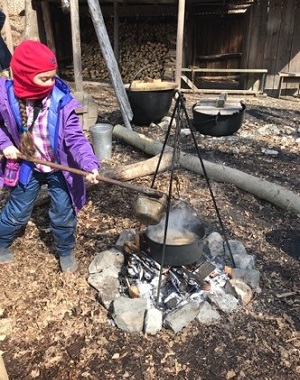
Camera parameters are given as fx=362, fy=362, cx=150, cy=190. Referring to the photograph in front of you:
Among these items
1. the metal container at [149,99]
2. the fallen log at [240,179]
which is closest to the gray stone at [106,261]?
the fallen log at [240,179]

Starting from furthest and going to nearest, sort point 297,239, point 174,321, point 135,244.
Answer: point 297,239 < point 135,244 < point 174,321

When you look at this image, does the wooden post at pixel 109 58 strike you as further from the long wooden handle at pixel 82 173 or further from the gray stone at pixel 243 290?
the gray stone at pixel 243 290

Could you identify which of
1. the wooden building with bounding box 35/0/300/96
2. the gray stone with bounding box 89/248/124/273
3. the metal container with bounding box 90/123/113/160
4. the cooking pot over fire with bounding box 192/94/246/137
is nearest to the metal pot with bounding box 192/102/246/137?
the cooking pot over fire with bounding box 192/94/246/137

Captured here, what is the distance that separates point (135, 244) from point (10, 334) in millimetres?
1218

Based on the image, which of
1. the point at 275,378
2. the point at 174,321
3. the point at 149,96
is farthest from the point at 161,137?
the point at 275,378

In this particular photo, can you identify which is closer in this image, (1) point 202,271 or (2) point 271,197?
(1) point 202,271

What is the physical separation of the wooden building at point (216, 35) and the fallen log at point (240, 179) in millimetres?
4262

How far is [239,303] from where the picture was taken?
2.96 m

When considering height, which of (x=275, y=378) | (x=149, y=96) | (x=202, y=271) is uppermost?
(x=149, y=96)

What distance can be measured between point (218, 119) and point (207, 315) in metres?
4.24

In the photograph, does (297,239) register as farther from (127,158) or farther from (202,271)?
(127,158)

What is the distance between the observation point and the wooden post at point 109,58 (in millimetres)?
6364

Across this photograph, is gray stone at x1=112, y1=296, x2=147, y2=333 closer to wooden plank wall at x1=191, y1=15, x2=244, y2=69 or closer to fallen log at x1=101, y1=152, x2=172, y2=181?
fallen log at x1=101, y1=152, x2=172, y2=181

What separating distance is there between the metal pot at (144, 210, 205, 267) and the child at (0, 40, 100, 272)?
744 millimetres
